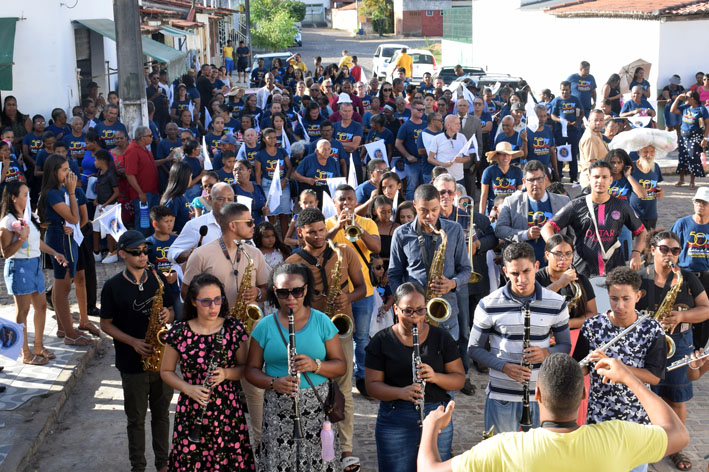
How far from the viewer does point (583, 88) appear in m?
18.9

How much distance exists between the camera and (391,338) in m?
5.46

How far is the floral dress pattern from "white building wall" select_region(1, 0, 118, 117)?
1327 cm

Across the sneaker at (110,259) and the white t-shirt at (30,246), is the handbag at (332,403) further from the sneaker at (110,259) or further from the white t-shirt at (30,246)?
the sneaker at (110,259)

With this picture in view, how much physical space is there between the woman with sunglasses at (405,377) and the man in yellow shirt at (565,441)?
5.25ft

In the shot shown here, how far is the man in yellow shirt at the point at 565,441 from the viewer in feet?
11.4

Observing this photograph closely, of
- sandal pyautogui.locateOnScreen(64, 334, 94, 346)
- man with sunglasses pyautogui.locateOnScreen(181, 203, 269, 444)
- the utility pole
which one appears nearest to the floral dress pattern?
man with sunglasses pyautogui.locateOnScreen(181, 203, 269, 444)

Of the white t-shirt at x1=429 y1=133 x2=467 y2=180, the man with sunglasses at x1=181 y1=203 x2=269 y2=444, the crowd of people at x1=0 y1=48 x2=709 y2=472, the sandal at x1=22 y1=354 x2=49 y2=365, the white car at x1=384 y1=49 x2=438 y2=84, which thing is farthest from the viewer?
the white car at x1=384 y1=49 x2=438 y2=84

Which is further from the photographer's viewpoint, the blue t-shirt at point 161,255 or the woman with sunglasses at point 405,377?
the blue t-shirt at point 161,255

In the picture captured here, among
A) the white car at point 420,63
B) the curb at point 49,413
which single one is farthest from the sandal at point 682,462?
the white car at point 420,63

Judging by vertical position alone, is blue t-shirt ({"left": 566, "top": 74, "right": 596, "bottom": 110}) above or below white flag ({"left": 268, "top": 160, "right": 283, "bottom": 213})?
above

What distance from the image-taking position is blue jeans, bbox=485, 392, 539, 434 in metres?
5.67

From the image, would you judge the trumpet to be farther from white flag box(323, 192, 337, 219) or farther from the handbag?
the handbag

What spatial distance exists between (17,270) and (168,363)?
3374 mm

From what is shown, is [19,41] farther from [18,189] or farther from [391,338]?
[391,338]
